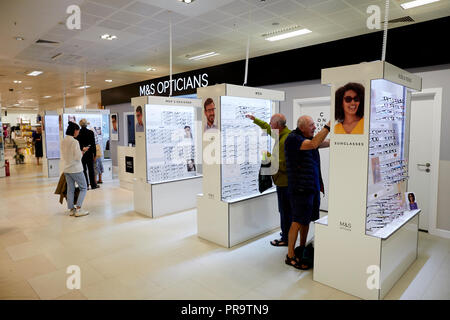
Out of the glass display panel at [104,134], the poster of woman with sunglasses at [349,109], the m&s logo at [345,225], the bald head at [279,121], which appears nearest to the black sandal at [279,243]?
the m&s logo at [345,225]

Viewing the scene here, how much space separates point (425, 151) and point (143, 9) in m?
4.89

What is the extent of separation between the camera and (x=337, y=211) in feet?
9.91

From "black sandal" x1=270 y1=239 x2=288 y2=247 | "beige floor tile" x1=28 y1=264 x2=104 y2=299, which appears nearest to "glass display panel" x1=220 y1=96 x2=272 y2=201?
"black sandal" x1=270 y1=239 x2=288 y2=247

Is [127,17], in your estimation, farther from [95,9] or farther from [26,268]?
[26,268]

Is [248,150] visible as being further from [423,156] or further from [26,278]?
[26,278]

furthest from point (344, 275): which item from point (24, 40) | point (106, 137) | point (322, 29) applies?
point (106, 137)

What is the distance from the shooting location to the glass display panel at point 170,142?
5.68 metres

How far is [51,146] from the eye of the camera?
10531 millimetres

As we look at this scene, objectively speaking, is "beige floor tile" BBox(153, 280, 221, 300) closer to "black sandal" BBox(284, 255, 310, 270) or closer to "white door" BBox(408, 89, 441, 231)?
"black sandal" BBox(284, 255, 310, 270)

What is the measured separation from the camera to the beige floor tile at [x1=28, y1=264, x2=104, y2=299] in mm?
3041

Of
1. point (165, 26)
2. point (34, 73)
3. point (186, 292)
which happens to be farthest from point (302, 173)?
point (34, 73)

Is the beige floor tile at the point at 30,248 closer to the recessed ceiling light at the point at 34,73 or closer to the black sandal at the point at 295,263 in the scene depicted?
the black sandal at the point at 295,263

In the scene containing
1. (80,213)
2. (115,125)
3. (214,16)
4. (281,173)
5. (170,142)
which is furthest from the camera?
(115,125)

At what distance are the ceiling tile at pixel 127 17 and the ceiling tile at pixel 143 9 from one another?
16 centimetres
